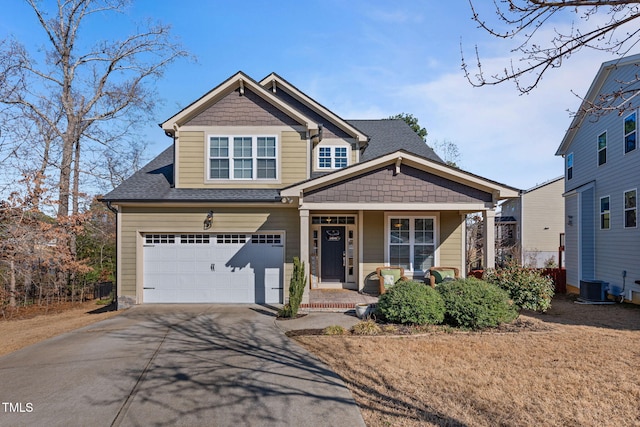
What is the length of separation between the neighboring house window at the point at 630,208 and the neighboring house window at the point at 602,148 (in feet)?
6.68

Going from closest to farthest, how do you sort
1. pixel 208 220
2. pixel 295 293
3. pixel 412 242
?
pixel 295 293
pixel 208 220
pixel 412 242

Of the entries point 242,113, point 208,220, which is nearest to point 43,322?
point 208,220

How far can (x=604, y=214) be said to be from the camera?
12.7 meters

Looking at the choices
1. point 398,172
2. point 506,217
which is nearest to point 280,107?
point 398,172

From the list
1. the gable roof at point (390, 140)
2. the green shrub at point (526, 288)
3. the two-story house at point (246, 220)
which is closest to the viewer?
the green shrub at point (526, 288)

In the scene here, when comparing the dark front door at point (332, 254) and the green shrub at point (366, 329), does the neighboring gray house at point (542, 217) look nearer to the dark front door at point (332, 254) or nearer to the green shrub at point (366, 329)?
the dark front door at point (332, 254)

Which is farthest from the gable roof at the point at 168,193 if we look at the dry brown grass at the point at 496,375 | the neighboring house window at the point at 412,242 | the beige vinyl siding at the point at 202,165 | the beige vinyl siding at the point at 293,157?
the dry brown grass at the point at 496,375

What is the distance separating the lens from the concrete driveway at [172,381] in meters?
4.19

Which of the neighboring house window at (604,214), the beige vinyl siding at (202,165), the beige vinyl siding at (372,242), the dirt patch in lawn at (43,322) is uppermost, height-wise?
the beige vinyl siding at (202,165)

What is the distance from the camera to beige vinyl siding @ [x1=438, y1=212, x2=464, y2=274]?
1180 centimetres

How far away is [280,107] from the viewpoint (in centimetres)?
1144

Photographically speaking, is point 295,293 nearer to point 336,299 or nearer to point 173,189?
point 336,299

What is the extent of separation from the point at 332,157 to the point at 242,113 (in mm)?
3504

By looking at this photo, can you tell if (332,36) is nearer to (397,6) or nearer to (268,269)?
(397,6)
